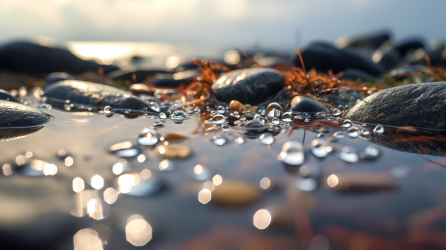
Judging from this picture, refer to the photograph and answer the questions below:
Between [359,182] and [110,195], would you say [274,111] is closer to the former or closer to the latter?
[359,182]

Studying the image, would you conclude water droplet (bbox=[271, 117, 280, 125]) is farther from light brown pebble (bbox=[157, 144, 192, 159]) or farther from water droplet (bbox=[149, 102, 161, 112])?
water droplet (bbox=[149, 102, 161, 112])

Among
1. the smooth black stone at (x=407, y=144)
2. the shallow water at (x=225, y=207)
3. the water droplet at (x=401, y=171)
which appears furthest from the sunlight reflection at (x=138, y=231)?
the smooth black stone at (x=407, y=144)

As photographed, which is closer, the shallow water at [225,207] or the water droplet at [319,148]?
the shallow water at [225,207]

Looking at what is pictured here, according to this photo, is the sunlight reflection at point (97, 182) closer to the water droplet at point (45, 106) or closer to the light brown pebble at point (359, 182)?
the light brown pebble at point (359, 182)

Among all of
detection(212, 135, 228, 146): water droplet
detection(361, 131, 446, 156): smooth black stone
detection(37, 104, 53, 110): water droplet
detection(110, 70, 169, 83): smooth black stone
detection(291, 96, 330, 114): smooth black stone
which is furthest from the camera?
detection(110, 70, 169, 83): smooth black stone

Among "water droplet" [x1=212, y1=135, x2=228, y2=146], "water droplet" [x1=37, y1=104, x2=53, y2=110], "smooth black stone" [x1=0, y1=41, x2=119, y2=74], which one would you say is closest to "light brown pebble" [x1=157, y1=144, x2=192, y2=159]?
"water droplet" [x1=212, y1=135, x2=228, y2=146]
